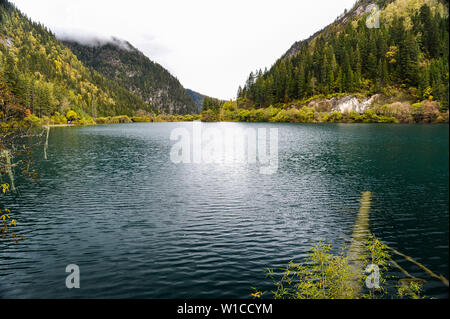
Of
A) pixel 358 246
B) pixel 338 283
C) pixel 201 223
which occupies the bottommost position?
pixel 358 246

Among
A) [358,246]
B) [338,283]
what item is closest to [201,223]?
[358,246]

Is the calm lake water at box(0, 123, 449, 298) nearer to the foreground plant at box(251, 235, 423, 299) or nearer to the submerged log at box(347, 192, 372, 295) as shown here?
the submerged log at box(347, 192, 372, 295)

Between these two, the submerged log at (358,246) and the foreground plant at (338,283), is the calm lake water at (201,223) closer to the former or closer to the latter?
the submerged log at (358,246)

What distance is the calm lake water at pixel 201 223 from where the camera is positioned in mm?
17500

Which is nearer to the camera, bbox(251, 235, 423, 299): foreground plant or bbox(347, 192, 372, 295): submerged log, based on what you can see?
bbox(251, 235, 423, 299): foreground plant

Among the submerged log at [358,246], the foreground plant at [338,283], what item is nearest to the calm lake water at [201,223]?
the submerged log at [358,246]

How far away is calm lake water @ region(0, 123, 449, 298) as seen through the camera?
57.4 ft

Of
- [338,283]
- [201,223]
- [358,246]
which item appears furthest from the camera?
[201,223]

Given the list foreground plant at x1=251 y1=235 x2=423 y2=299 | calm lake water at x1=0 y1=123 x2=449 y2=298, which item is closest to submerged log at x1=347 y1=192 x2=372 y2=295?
foreground plant at x1=251 y1=235 x2=423 y2=299

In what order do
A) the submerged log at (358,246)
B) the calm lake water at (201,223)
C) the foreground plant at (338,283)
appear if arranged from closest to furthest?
the foreground plant at (338,283)
the submerged log at (358,246)
the calm lake water at (201,223)

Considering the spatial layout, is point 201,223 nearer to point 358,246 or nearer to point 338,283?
point 358,246

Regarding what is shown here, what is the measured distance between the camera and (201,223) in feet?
90.4
